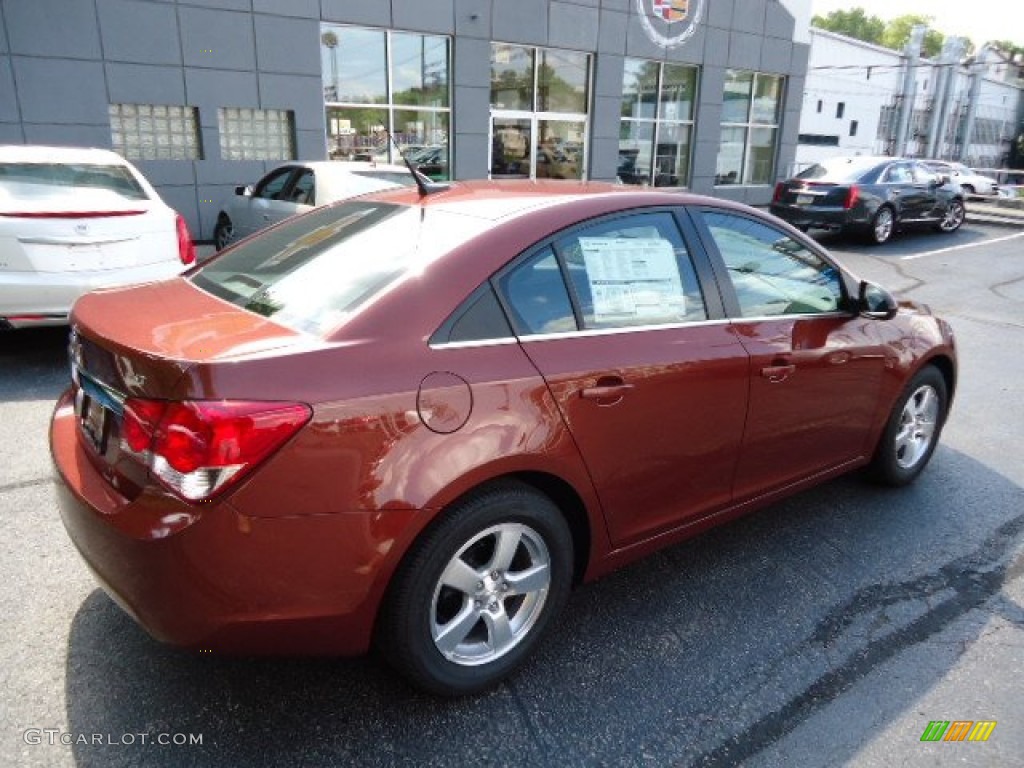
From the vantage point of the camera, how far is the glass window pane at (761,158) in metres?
19.8

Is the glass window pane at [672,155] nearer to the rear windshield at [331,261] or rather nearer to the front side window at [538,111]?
the front side window at [538,111]

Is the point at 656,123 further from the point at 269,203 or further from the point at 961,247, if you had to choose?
the point at 269,203

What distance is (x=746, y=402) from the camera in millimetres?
3016

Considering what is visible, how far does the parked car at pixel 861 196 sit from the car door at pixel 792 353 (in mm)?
11525

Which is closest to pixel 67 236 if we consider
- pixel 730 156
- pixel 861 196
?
pixel 861 196

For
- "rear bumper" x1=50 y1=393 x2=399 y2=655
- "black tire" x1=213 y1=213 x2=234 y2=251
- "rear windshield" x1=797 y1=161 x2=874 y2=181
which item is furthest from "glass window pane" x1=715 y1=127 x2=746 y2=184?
"rear bumper" x1=50 y1=393 x2=399 y2=655

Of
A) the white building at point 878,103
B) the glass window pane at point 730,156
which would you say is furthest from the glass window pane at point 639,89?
the white building at point 878,103

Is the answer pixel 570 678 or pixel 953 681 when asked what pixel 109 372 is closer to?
pixel 570 678

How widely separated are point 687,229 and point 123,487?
7.14ft

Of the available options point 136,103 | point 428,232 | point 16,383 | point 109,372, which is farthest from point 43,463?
point 136,103

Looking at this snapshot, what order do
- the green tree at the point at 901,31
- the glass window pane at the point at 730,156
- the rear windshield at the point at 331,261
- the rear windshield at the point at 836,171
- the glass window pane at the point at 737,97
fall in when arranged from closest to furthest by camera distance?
the rear windshield at the point at 331,261 < the rear windshield at the point at 836,171 < the glass window pane at the point at 737,97 < the glass window pane at the point at 730,156 < the green tree at the point at 901,31

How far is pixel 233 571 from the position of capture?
198 centimetres

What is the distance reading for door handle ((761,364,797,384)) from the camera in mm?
3062

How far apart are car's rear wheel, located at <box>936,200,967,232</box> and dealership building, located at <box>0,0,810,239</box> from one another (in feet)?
15.5
